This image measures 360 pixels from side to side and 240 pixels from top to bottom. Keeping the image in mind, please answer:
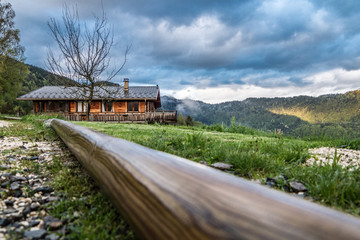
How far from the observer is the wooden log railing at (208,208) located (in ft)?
1.88

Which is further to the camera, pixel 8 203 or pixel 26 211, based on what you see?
pixel 8 203

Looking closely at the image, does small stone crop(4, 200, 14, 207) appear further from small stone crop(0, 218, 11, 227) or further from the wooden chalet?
the wooden chalet

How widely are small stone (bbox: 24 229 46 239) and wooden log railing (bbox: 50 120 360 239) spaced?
1.56 ft

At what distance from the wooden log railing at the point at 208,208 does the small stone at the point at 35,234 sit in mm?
476

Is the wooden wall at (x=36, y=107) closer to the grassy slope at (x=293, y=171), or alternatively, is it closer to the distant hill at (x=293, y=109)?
the distant hill at (x=293, y=109)

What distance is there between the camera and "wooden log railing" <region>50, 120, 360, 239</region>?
1.88ft

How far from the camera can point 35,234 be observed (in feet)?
4.00

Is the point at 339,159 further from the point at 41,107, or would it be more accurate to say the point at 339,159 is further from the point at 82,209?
the point at 41,107

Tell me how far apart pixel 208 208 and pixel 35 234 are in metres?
1.14

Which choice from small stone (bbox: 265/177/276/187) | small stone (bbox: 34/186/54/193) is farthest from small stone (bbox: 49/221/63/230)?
small stone (bbox: 265/177/276/187)

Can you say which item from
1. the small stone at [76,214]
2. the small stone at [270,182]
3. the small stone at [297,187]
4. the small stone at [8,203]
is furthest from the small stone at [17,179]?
the small stone at [297,187]

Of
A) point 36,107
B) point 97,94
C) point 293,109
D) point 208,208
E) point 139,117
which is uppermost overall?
point 97,94

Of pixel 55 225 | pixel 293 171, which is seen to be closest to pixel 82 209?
pixel 55 225

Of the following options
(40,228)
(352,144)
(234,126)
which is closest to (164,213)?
(40,228)
